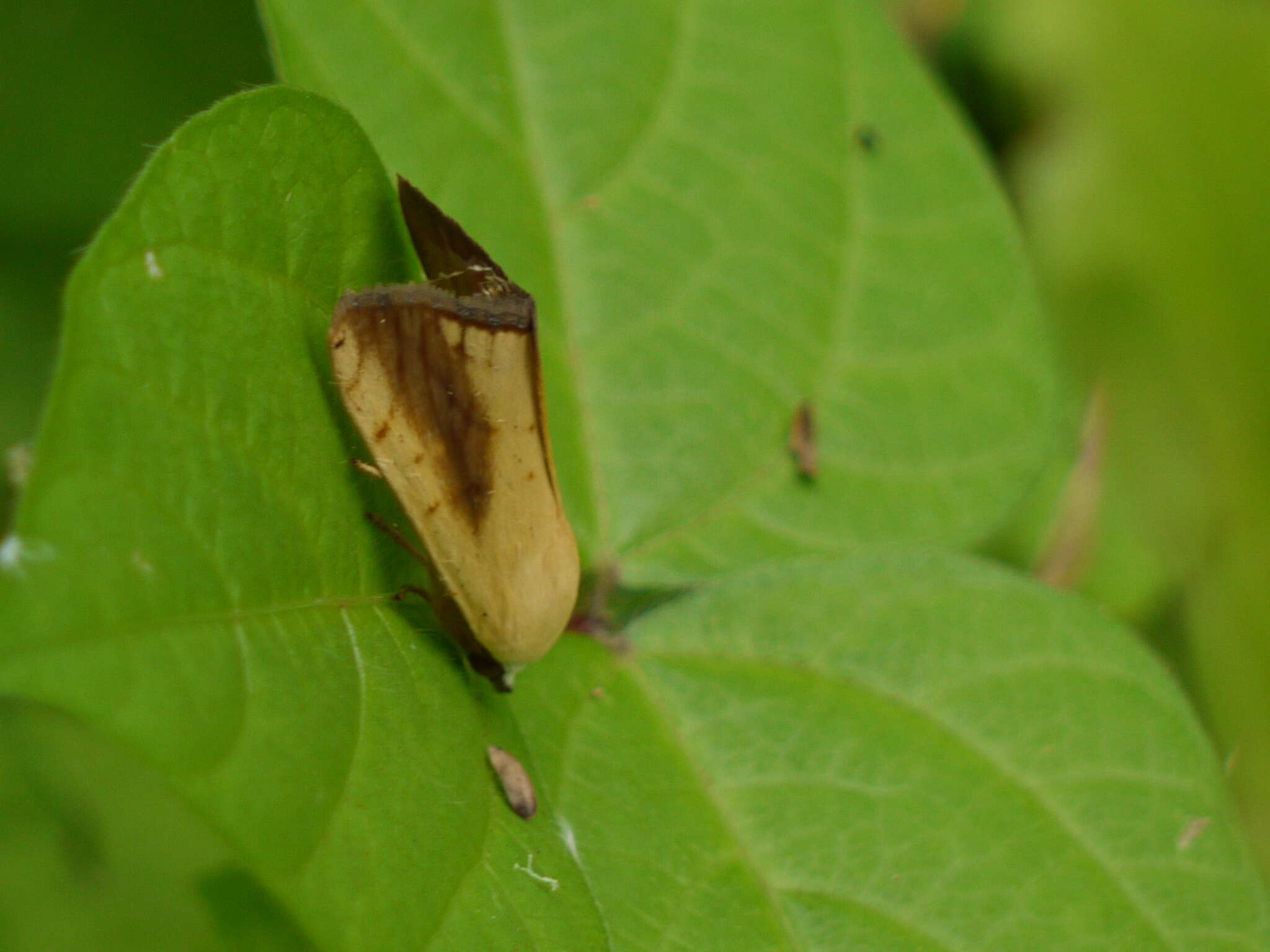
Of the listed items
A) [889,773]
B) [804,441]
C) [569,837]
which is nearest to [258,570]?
[569,837]

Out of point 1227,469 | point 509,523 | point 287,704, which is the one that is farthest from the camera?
point 1227,469

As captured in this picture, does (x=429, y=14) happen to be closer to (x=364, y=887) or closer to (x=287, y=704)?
(x=287, y=704)

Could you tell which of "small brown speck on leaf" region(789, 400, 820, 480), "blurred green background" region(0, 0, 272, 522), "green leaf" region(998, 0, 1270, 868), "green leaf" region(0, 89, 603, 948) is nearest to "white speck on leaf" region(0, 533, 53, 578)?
"green leaf" region(0, 89, 603, 948)

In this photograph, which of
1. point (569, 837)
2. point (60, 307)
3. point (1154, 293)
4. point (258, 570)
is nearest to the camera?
point (258, 570)

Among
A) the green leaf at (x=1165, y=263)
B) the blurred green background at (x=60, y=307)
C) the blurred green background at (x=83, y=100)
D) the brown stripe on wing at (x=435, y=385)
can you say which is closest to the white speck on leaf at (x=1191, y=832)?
the brown stripe on wing at (x=435, y=385)

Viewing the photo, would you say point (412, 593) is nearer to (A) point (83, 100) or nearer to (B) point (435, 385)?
(B) point (435, 385)

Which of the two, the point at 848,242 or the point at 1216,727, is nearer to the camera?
the point at 848,242

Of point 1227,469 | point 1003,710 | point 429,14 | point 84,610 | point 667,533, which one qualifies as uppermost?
point 429,14

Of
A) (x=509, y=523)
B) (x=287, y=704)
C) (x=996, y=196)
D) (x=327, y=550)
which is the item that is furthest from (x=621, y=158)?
(x=287, y=704)
